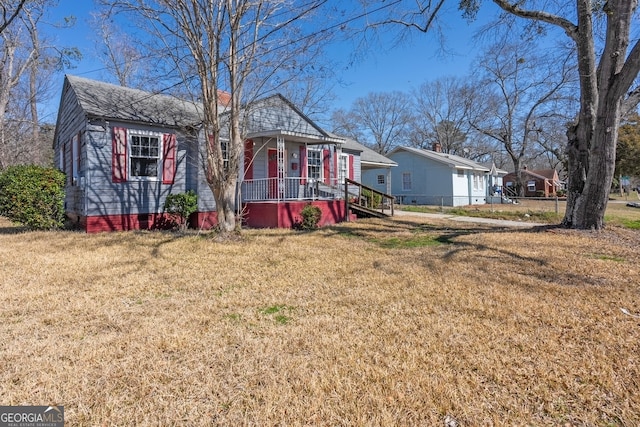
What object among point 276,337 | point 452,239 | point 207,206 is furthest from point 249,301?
point 207,206

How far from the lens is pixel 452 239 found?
346 inches

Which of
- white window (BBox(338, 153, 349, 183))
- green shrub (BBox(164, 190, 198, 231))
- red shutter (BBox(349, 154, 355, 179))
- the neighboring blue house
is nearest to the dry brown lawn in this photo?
green shrub (BBox(164, 190, 198, 231))

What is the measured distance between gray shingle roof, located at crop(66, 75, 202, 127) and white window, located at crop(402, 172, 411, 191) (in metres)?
18.9

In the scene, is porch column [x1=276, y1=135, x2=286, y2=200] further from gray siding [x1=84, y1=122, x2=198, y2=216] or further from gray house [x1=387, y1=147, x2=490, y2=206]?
gray house [x1=387, y1=147, x2=490, y2=206]

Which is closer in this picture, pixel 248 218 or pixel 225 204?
pixel 225 204

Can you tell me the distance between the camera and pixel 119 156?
1042 cm

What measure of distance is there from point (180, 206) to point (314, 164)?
614cm

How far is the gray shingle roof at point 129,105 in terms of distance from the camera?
10.3 metres

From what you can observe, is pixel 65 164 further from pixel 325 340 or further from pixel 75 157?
pixel 325 340

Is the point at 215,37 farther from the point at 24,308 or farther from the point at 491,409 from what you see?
the point at 491,409

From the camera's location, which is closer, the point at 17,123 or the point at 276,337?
the point at 276,337

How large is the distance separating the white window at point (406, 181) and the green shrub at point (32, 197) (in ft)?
75.4

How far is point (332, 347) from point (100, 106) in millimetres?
10997

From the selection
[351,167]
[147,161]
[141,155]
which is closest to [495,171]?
[351,167]
